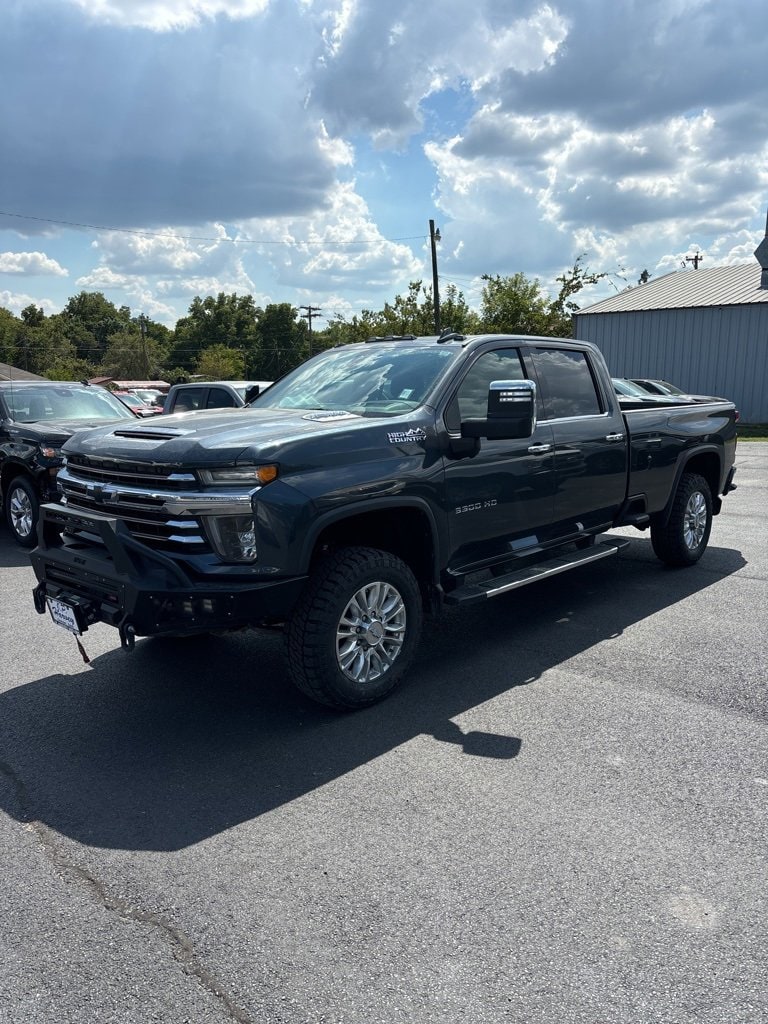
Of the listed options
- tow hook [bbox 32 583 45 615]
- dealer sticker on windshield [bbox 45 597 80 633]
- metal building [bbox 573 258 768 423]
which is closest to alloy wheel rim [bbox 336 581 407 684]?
dealer sticker on windshield [bbox 45 597 80 633]

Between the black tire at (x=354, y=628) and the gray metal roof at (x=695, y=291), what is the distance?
27820 mm

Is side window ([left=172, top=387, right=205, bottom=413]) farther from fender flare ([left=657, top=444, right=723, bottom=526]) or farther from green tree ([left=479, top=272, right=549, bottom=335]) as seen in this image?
green tree ([left=479, top=272, right=549, bottom=335])

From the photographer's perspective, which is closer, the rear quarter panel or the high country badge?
the high country badge

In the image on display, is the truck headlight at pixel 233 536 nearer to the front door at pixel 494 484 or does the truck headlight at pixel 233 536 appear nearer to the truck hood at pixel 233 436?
the truck hood at pixel 233 436

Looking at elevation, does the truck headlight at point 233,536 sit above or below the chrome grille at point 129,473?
below

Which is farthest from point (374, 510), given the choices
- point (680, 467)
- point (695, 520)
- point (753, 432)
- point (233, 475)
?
point (753, 432)

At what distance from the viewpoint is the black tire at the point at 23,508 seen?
9.10 metres

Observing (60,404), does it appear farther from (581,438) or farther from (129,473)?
(581,438)

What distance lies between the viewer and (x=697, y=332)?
2994 centimetres

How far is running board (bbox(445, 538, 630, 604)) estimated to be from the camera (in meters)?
4.84

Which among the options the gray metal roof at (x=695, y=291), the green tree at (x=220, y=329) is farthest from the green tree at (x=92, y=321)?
the gray metal roof at (x=695, y=291)

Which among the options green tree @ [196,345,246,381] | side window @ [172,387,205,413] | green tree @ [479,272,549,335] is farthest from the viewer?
green tree @ [196,345,246,381]

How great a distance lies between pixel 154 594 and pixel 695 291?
32.0m

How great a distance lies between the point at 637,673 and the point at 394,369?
7.81ft
